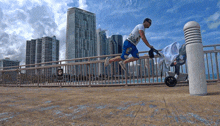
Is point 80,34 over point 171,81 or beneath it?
over

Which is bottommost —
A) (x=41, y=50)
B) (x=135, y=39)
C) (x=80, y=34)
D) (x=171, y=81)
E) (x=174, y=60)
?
(x=171, y=81)

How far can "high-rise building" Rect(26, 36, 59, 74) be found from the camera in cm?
5441

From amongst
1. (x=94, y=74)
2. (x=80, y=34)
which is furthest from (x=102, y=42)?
(x=94, y=74)

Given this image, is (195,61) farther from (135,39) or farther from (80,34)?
(80,34)

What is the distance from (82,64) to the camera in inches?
229

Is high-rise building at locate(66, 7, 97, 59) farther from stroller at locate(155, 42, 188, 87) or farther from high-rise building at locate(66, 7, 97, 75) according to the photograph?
stroller at locate(155, 42, 188, 87)

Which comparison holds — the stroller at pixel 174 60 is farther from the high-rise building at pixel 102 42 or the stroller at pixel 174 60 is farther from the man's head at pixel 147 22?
the high-rise building at pixel 102 42

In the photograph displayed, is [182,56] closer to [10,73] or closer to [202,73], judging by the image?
[202,73]

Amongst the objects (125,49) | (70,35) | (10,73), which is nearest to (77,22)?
(70,35)

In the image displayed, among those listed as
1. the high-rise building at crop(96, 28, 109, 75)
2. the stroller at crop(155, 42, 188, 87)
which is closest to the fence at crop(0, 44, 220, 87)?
the stroller at crop(155, 42, 188, 87)

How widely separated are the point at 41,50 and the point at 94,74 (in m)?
57.8

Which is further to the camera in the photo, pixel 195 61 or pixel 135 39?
pixel 135 39

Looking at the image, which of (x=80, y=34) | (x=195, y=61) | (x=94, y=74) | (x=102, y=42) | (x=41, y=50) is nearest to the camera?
(x=195, y=61)

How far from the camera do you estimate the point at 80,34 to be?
6366 cm
